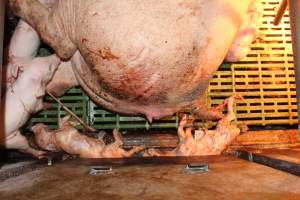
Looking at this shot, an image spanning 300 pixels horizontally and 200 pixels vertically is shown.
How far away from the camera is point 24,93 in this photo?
8.35 feet

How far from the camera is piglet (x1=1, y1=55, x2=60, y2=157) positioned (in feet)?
8.25

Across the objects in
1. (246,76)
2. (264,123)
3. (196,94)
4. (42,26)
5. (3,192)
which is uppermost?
(42,26)

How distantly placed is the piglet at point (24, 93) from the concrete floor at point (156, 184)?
2.27ft

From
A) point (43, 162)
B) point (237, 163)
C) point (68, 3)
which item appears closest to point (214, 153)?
point (237, 163)

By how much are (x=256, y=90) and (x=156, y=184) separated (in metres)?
2.18

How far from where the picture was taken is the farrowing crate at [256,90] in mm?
3252

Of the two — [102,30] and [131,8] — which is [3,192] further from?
[131,8]

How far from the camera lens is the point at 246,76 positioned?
3.41 metres

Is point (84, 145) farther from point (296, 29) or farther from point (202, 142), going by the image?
point (296, 29)

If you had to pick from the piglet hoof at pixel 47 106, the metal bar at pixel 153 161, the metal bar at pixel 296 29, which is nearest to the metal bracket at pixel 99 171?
the metal bar at pixel 153 161

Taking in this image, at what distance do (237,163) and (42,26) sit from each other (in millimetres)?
1793

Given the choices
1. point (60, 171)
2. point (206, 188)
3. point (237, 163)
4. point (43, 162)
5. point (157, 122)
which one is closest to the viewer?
point (206, 188)

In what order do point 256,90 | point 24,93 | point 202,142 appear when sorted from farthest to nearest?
1. point 256,90
2. point 202,142
3. point 24,93

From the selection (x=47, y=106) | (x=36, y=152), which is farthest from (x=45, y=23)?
(x=36, y=152)
